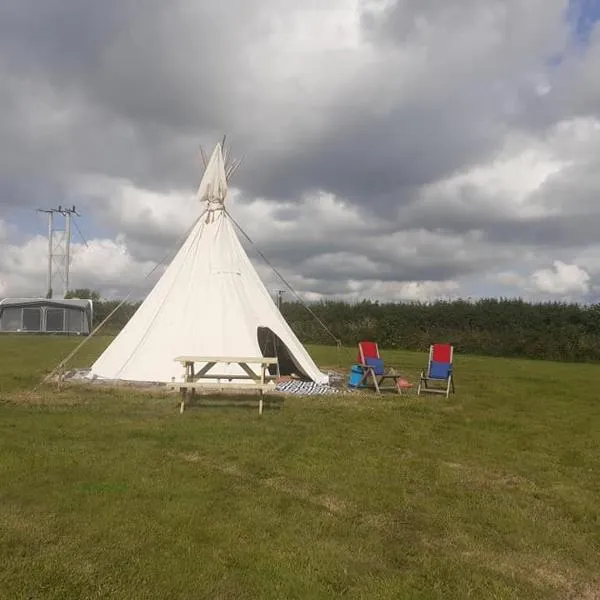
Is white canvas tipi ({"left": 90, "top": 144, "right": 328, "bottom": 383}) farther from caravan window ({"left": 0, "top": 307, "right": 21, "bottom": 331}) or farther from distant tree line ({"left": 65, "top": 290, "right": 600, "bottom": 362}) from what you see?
caravan window ({"left": 0, "top": 307, "right": 21, "bottom": 331})

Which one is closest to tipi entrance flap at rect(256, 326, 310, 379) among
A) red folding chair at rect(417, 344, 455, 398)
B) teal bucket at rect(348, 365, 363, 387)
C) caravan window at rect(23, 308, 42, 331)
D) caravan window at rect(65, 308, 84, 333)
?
teal bucket at rect(348, 365, 363, 387)

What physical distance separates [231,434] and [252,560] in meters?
3.74

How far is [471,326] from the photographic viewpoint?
28.9 metres

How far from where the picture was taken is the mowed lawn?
3.60 meters

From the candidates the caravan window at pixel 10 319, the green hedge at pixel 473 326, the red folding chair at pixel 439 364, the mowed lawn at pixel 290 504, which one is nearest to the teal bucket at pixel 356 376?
the red folding chair at pixel 439 364

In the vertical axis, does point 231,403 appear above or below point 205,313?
below

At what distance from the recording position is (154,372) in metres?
12.0

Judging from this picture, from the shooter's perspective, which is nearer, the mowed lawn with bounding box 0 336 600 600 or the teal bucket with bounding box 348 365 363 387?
the mowed lawn with bounding box 0 336 600 600

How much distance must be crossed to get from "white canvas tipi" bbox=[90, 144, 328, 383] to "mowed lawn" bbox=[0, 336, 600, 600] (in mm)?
2612

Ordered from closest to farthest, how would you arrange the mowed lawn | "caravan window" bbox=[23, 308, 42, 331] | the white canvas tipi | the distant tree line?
1. the mowed lawn
2. the white canvas tipi
3. the distant tree line
4. "caravan window" bbox=[23, 308, 42, 331]

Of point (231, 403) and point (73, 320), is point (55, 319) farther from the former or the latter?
point (231, 403)

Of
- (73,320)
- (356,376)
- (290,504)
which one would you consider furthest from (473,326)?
(290,504)

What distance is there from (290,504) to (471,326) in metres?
25.3

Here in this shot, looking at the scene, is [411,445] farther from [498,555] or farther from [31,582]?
[31,582]
